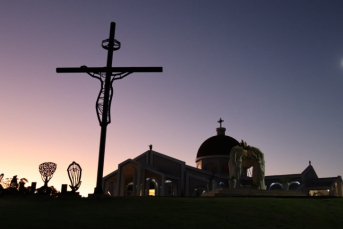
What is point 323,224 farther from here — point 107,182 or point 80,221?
point 107,182

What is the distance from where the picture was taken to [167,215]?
11.1m

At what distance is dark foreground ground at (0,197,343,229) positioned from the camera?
9523 mm

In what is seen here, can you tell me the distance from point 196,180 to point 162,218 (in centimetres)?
3118

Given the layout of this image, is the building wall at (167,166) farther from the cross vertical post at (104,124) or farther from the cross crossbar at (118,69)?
the cross crossbar at (118,69)

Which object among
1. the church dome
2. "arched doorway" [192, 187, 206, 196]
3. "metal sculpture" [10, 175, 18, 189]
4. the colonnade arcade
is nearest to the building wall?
the colonnade arcade

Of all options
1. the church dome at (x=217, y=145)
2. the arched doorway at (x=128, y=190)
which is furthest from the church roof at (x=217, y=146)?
the arched doorway at (x=128, y=190)

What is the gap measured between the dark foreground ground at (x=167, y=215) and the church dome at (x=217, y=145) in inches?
1535

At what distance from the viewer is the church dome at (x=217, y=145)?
5408 cm

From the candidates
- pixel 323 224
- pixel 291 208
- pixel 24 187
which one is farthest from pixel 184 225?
pixel 24 187

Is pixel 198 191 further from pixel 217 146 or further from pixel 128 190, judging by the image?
pixel 217 146

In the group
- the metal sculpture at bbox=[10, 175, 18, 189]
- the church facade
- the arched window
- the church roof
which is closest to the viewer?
the metal sculpture at bbox=[10, 175, 18, 189]

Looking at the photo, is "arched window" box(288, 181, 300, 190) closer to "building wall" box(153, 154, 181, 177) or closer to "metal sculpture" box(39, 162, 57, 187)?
"building wall" box(153, 154, 181, 177)

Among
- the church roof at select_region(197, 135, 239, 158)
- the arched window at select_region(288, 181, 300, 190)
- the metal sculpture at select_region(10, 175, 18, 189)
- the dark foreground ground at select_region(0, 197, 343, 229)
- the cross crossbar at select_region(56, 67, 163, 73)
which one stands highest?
the church roof at select_region(197, 135, 239, 158)

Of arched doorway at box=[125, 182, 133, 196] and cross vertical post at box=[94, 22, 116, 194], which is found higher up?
cross vertical post at box=[94, 22, 116, 194]
